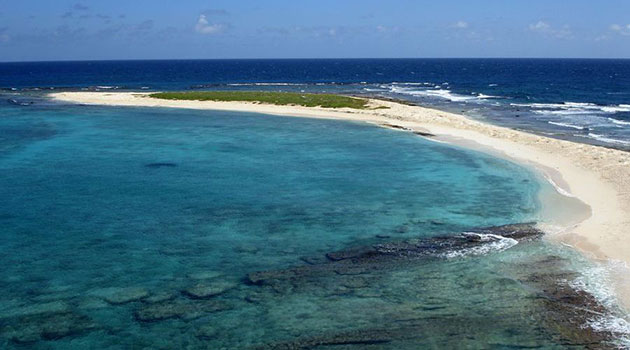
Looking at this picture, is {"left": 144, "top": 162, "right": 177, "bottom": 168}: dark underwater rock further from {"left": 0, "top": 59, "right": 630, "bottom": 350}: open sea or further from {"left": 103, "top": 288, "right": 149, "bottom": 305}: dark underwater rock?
{"left": 103, "top": 288, "right": 149, "bottom": 305}: dark underwater rock

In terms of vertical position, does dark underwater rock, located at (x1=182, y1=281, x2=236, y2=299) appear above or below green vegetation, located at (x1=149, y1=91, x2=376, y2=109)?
below

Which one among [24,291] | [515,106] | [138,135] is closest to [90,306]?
[24,291]

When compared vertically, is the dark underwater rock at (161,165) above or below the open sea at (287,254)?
above

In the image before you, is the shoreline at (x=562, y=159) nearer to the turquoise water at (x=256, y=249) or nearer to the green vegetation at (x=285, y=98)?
the turquoise water at (x=256, y=249)

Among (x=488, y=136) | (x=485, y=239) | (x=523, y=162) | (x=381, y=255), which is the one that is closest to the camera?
(x=381, y=255)

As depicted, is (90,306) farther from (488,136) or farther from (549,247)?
(488,136)

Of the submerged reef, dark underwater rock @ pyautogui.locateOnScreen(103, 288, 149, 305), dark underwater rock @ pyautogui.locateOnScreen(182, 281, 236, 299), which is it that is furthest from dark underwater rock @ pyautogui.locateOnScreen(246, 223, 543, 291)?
dark underwater rock @ pyautogui.locateOnScreen(103, 288, 149, 305)

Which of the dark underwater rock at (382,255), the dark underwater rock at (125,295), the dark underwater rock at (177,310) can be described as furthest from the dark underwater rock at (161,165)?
the dark underwater rock at (177,310)
